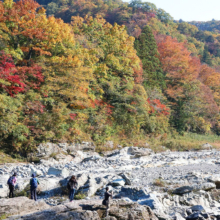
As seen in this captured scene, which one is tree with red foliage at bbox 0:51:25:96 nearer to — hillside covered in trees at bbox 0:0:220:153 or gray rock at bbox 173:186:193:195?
hillside covered in trees at bbox 0:0:220:153

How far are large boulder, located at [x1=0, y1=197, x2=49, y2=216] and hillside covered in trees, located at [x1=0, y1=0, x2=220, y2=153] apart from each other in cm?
1006

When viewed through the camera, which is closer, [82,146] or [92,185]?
[92,185]

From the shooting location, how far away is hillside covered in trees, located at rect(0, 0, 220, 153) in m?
18.5

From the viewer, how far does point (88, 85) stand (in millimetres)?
23984

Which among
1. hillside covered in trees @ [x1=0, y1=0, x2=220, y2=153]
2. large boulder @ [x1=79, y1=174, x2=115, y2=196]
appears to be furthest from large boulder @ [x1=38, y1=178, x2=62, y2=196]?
hillside covered in trees @ [x1=0, y1=0, x2=220, y2=153]

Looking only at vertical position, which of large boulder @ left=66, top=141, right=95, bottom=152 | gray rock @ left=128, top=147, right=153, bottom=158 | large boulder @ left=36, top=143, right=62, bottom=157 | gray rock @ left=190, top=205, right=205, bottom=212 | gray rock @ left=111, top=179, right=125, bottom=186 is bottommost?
gray rock @ left=128, top=147, right=153, bottom=158

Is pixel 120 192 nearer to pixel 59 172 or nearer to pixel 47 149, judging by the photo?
pixel 59 172

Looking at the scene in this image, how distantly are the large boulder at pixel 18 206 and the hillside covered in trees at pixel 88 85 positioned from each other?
10.1 meters

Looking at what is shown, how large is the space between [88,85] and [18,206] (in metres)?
17.5

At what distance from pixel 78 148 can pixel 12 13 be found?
39.5 ft

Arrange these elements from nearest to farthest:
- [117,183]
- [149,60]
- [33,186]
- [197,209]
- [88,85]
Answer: [197,209]
[33,186]
[117,183]
[88,85]
[149,60]

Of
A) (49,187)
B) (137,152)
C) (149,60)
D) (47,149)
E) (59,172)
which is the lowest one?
(137,152)

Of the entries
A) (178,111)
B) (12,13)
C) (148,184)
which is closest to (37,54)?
(12,13)

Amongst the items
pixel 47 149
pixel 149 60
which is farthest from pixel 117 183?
pixel 149 60
